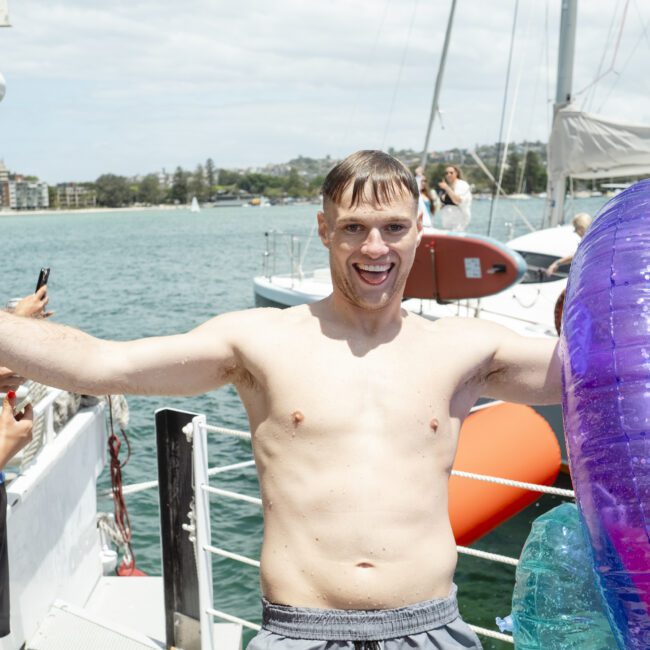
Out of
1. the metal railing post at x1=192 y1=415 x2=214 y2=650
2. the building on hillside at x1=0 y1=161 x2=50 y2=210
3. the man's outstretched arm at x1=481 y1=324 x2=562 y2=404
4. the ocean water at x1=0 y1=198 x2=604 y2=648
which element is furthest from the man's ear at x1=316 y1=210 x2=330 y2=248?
the building on hillside at x1=0 y1=161 x2=50 y2=210

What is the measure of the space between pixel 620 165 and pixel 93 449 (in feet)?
33.7

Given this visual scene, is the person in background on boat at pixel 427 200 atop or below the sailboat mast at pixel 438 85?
below

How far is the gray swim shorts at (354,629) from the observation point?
1865mm

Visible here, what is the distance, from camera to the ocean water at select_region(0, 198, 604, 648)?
21.6 feet

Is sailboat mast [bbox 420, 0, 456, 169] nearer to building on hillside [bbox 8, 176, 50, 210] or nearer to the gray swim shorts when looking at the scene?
the gray swim shorts

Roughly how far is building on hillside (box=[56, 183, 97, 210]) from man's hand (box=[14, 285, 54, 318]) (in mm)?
152206

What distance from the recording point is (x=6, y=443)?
2.63m

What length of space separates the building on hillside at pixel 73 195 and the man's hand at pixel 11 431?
152 m

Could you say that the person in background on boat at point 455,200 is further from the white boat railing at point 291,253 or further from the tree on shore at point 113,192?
the tree on shore at point 113,192

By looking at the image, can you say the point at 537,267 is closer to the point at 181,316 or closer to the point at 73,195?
the point at 181,316

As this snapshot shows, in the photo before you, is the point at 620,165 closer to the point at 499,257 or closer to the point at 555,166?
the point at 555,166

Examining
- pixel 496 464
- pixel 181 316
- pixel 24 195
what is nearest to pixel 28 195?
pixel 24 195

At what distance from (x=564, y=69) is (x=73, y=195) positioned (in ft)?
476

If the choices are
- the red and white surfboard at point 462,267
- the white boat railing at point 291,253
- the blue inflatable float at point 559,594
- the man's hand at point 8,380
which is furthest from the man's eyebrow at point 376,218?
the white boat railing at point 291,253
